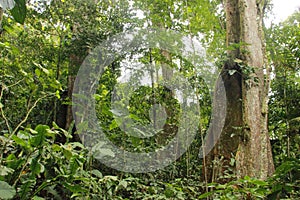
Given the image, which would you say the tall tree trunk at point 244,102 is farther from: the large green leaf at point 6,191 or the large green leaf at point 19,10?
the large green leaf at point 19,10

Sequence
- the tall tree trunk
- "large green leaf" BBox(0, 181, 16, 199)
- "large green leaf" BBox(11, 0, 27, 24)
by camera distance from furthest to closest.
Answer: the tall tree trunk
"large green leaf" BBox(0, 181, 16, 199)
"large green leaf" BBox(11, 0, 27, 24)

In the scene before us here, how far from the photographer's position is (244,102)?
368cm

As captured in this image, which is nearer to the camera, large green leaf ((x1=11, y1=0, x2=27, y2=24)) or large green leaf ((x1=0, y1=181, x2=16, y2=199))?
Result: large green leaf ((x1=11, y1=0, x2=27, y2=24))

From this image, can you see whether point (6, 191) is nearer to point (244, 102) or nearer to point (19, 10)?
point (19, 10)

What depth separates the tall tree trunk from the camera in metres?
3.43

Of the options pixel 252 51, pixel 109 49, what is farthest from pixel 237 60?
pixel 109 49

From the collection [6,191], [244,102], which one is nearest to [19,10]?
[6,191]

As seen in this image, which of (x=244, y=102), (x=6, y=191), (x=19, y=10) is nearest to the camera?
(x=19, y=10)

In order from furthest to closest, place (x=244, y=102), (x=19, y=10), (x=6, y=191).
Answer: (x=244, y=102)
(x=6, y=191)
(x=19, y=10)

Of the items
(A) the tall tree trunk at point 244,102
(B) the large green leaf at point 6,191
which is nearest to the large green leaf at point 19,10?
(B) the large green leaf at point 6,191

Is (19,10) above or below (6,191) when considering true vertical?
above

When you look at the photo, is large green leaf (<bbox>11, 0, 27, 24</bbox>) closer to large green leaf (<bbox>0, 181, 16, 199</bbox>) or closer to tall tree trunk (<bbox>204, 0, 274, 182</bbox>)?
large green leaf (<bbox>0, 181, 16, 199</bbox>)

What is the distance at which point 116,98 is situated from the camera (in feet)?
15.3

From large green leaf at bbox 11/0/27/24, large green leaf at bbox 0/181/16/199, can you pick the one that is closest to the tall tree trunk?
large green leaf at bbox 0/181/16/199
